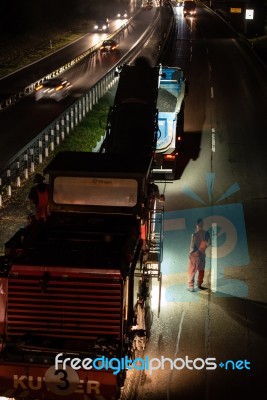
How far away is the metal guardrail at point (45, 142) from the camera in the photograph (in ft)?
67.7

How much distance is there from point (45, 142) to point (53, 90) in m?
15.2

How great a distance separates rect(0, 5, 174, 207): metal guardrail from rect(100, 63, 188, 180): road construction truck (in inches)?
128

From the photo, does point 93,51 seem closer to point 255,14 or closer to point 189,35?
point 189,35

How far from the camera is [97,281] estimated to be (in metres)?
9.27

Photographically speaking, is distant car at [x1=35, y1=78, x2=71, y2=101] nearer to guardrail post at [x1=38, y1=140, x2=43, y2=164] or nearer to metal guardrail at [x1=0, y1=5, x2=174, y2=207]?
metal guardrail at [x1=0, y1=5, x2=174, y2=207]

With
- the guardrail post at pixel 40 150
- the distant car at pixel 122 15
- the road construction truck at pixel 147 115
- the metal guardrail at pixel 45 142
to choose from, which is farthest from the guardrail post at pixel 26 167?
the distant car at pixel 122 15

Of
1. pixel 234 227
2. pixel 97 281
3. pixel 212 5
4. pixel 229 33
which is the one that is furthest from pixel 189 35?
pixel 97 281

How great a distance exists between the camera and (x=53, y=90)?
39156 millimetres

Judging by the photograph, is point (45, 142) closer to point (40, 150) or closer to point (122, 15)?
point (40, 150)

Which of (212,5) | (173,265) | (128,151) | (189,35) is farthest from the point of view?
(212,5)

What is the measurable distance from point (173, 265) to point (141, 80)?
308 inches

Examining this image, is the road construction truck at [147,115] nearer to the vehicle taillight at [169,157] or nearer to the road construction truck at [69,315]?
the vehicle taillight at [169,157]

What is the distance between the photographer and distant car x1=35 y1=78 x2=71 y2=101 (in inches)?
1502

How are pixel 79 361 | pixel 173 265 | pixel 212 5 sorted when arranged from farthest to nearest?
pixel 212 5, pixel 173 265, pixel 79 361
